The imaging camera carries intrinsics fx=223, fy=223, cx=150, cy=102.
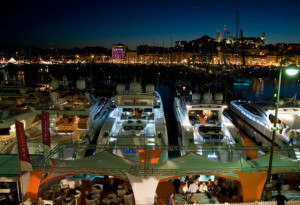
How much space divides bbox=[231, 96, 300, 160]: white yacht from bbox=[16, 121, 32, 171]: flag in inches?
403

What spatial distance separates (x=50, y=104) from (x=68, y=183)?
297 inches

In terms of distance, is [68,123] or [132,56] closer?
[68,123]

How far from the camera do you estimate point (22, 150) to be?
628 centimetres

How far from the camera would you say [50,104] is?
1403cm

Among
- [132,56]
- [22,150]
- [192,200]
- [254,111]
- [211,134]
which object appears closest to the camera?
[22,150]

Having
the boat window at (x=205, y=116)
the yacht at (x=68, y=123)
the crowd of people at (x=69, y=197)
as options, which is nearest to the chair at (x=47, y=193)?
the crowd of people at (x=69, y=197)

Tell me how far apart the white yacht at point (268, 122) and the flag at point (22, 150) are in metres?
10.2

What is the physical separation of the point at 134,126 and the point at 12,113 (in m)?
7.97

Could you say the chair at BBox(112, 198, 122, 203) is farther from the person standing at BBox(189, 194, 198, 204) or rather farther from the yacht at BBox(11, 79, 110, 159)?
the yacht at BBox(11, 79, 110, 159)

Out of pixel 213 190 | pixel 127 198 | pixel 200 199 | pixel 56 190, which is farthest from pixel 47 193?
pixel 213 190

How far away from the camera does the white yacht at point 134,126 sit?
405 inches

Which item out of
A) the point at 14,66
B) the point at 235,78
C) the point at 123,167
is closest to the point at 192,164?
the point at 123,167

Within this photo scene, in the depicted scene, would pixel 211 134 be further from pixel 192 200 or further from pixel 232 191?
pixel 192 200

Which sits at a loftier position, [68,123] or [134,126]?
[134,126]
